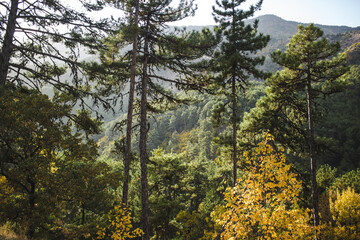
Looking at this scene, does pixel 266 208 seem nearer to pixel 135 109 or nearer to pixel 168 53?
pixel 168 53

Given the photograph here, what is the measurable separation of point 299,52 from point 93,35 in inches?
391

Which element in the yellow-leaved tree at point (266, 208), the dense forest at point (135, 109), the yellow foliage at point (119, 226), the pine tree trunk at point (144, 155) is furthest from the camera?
the pine tree trunk at point (144, 155)

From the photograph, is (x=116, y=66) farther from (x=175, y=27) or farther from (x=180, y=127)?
(x=180, y=127)

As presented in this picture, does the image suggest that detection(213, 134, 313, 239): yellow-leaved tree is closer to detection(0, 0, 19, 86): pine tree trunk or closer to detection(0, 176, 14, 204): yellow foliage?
detection(0, 176, 14, 204): yellow foliage

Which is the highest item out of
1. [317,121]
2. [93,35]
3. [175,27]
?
[175,27]

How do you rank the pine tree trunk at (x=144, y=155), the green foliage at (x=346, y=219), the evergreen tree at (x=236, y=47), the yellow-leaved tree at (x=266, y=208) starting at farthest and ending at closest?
1. the green foliage at (x=346, y=219)
2. the evergreen tree at (x=236, y=47)
3. the pine tree trunk at (x=144, y=155)
4. the yellow-leaved tree at (x=266, y=208)

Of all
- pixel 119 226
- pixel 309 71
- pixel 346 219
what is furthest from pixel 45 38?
pixel 346 219

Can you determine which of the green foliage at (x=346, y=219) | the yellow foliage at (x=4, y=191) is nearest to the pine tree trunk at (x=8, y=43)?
the yellow foliage at (x=4, y=191)

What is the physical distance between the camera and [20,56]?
701 cm

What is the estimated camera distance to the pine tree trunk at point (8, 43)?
5699mm

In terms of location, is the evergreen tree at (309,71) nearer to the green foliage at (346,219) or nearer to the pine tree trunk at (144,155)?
the pine tree trunk at (144,155)

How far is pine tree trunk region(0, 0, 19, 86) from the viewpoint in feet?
18.7

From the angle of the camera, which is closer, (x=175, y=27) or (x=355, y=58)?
(x=175, y=27)

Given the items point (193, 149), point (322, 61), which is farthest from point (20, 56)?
point (193, 149)
